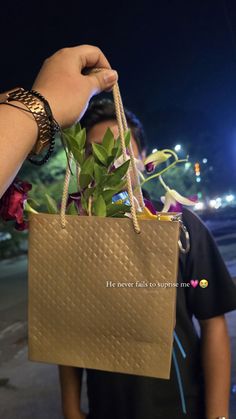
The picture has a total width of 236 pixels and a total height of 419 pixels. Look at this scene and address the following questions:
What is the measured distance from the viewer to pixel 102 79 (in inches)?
29.3

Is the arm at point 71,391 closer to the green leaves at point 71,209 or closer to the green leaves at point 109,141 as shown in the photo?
the green leaves at point 71,209

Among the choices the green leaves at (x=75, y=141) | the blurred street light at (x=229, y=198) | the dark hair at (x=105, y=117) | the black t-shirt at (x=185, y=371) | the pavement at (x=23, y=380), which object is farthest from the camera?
the blurred street light at (x=229, y=198)

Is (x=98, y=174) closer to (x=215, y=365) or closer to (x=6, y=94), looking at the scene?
(x=6, y=94)

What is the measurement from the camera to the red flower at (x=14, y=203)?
75 centimetres

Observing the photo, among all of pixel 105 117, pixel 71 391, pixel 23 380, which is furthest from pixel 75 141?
pixel 23 380

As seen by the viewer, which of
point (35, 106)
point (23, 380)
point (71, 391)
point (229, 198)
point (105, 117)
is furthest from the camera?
point (229, 198)

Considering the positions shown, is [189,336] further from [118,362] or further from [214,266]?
[118,362]

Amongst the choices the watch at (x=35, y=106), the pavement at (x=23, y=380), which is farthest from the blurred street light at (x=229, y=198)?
the watch at (x=35, y=106)

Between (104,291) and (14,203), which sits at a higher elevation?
(14,203)

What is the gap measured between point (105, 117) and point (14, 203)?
876mm

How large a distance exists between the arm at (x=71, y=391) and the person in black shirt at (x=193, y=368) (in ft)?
0.26

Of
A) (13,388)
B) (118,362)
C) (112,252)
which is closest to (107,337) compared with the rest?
(118,362)

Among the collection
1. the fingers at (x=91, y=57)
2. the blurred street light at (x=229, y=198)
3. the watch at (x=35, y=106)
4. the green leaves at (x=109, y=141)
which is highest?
the fingers at (x=91, y=57)

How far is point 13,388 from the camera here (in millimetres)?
3697
